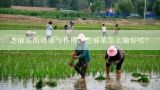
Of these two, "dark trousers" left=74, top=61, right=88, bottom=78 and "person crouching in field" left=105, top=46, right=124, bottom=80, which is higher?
"person crouching in field" left=105, top=46, right=124, bottom=80

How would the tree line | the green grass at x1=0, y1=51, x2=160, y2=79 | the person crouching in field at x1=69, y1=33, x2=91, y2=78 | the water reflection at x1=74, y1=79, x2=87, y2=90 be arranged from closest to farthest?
the water reflection at x1=74, y1=79, x2=87, y2=90 < the person crouching in field at x1=69, y1=33, x2=91, y2=78 < the green grass at x1=0, y1=51, x2=160, y2=79 < the tree line

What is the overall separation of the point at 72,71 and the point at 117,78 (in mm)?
1736

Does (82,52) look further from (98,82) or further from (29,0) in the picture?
(29,0)

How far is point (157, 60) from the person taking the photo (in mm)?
20188

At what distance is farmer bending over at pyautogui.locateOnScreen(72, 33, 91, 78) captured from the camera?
13734 mm

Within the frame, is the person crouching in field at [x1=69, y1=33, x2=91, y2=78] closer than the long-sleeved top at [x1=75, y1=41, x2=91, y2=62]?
Yes

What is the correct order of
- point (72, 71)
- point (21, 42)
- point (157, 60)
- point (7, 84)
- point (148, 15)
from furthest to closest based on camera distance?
point (148, 15), point (21, 42), point (157, 60), point (72, 71), point (7, 84)

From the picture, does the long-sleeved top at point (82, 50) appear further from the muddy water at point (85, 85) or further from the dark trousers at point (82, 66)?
the muddy water at point (85, 85)

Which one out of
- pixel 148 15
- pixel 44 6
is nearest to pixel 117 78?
pixel 148 15

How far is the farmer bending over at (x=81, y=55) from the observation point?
13734 millimetres

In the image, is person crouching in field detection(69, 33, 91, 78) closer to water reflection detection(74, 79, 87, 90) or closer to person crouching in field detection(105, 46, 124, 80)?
water reflection detection(74, 79, 87, 90)

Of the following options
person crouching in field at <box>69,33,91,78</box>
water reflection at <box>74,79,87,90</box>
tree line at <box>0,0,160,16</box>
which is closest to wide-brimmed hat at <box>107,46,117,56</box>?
person crouching in field at <box>69,33,91,78</box>

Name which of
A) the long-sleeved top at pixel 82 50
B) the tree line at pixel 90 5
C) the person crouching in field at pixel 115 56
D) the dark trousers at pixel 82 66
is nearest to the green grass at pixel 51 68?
the dark trousers at pixel 82 66

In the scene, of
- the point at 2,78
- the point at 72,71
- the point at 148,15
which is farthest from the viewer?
the point at 148,15
